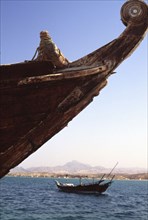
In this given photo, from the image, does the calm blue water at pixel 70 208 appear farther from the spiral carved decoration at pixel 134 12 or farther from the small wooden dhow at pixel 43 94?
the spiral carved decoration at pixel 134 12

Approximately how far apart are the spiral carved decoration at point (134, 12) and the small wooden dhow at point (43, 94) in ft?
0.04

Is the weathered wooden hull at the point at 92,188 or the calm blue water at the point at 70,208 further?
the weathered wooden hull at the point at 92,188

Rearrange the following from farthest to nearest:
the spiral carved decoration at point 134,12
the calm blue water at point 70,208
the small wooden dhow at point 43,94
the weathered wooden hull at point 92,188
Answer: the weathered wooden hull at point 92,188
the calm blue water at point 70,208
the spiral carved decoration at point 134,12
the small wooden dhow at point 43,94

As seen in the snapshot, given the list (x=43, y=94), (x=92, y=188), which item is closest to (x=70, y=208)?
(x=92, y=188)

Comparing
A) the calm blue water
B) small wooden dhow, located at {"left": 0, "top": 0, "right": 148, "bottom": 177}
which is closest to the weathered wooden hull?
the calm blue water

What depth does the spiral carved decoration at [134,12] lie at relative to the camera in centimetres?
349

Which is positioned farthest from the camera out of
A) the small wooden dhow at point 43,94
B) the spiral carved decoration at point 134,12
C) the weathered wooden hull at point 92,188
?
the weathered wooden hull at point 92,188

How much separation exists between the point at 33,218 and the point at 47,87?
28.1 metres

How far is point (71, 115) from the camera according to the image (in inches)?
132

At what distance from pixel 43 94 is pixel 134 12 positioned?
5.03ft

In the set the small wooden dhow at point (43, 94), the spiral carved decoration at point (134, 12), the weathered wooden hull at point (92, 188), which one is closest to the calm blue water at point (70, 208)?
the weathered wooden hull at point (92, 188)

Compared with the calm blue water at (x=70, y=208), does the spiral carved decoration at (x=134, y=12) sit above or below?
above

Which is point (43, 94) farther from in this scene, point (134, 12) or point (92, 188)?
point (92, 188)

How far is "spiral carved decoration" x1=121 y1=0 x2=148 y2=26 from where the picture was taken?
3.49 metres
